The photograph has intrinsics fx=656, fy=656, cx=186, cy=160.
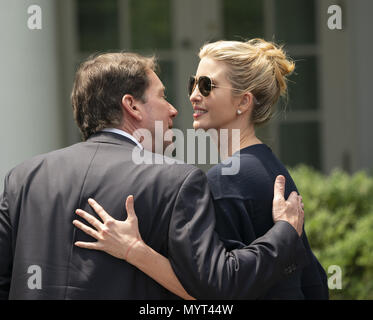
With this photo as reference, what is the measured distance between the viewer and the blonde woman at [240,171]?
6.77 ft

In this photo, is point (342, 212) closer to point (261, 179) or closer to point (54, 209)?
point (261, 179)

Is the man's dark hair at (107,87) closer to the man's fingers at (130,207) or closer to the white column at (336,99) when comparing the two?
the man's fingers at (130,207)

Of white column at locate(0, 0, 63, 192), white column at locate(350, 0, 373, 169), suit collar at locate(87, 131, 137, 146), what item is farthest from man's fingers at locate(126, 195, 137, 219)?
white column at locate(350, 0, 373, 169)

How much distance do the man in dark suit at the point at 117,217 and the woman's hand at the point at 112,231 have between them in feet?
0.10

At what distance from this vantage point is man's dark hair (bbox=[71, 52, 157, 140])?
2.27 metres

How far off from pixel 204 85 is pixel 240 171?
386 millimetres

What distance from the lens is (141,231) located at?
210 cm

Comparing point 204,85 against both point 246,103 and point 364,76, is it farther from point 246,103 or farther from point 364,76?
point 364,76
